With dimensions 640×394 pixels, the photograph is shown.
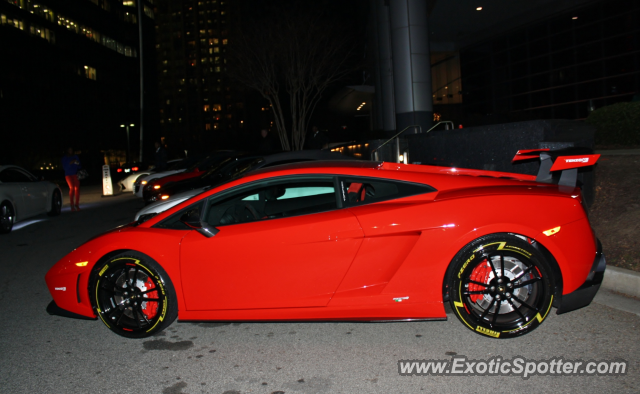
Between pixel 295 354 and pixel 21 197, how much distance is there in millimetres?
10259

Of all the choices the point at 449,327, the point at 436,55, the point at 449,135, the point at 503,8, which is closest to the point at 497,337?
the point at 449,327

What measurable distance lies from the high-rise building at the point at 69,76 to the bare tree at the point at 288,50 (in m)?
13.7

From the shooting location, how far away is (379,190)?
4.02 meters

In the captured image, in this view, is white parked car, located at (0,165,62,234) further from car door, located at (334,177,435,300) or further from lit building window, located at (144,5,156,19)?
lit building window, located at (144,5,156,19)

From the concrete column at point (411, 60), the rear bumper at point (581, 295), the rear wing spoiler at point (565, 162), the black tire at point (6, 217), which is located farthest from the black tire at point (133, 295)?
the concrete column at point (411, 60)

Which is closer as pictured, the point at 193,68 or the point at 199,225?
the point at 199,225

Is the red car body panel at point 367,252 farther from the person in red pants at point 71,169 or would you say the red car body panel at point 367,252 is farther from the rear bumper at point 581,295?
the person in red pants at point 71,169

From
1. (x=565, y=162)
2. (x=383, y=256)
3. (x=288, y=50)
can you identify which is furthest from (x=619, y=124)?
(x=288, y=50)

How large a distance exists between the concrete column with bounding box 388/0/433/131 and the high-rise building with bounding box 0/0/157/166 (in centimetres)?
2188

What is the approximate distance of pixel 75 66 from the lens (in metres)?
66.6

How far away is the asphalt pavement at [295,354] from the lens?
3.23 m

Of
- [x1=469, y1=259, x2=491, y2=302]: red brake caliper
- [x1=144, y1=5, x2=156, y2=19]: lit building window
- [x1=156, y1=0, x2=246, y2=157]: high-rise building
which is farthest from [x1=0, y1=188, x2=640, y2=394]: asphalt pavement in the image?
[x1=156, y1=0, x2=246, y2=157]: high-rise building

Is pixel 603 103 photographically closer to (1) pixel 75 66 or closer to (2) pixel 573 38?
(2) pixel 573 38

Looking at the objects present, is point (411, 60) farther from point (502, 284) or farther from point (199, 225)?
point (199, 225)
